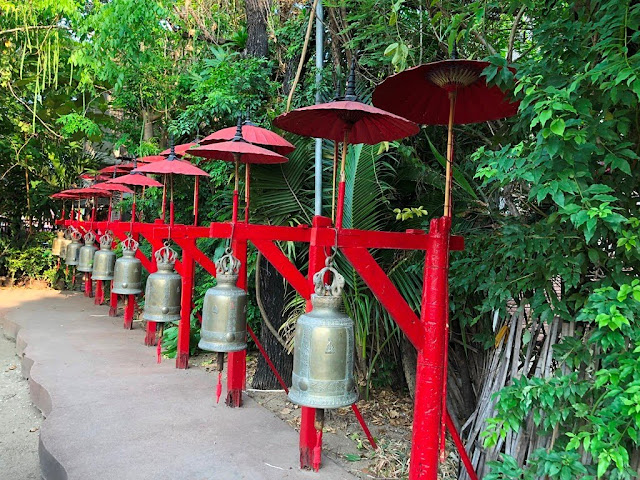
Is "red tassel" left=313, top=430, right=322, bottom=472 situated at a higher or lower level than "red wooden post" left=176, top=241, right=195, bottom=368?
lower

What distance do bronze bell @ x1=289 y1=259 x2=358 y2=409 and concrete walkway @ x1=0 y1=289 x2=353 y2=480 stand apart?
1.28 meters

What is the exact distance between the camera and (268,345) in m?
5.67

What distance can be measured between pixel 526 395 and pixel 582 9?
6.06 ft

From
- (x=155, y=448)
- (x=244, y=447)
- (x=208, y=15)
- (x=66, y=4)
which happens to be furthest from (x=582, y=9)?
(x=66, y=4)

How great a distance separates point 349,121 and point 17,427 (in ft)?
15.5

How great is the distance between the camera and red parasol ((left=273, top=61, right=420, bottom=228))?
251 centimetres

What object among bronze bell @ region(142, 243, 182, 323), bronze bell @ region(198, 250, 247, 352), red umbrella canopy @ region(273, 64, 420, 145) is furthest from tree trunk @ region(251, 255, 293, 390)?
red umbrella canopy @ region(273, 64, 420, 145)

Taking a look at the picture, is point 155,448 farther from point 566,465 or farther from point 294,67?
point 294,67

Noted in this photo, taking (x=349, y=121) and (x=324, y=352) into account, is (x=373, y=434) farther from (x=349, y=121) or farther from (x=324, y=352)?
(x=349, y=121)

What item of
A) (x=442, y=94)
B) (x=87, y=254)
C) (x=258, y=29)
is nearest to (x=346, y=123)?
(x=442, y=94)

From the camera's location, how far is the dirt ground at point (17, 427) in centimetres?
426

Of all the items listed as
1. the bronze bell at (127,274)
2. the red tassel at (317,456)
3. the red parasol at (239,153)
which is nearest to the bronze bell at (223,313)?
the red parasol at (239,153)

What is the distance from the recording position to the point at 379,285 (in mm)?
2643

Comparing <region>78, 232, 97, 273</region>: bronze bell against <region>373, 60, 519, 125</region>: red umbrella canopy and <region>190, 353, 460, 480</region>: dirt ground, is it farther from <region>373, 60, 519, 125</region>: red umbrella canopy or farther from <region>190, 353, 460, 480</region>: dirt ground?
<region>373, 60, 519, 125</region>: red umbrella canopy
